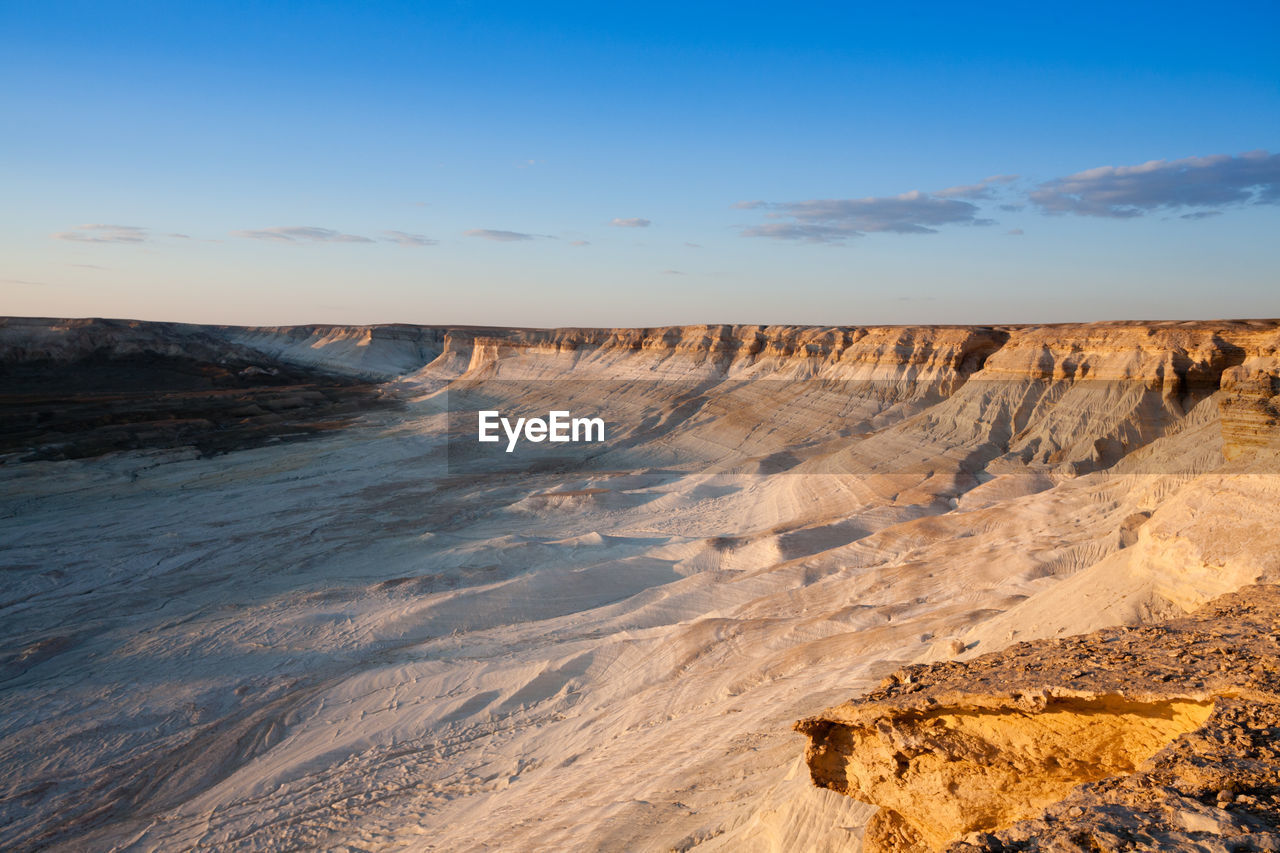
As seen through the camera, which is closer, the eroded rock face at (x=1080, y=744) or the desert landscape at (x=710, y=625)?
the eroded rock face at (x=1080, y=744)

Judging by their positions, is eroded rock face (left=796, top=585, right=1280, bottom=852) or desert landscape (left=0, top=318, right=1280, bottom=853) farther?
desert landscape (left=0, top=318, right=1280, bottom=853)

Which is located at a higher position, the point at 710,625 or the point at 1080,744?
the point at 1080,744

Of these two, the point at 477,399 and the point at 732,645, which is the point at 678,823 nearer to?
the point at 732,645

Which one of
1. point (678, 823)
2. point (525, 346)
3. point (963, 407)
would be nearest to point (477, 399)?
point (525, 346)
